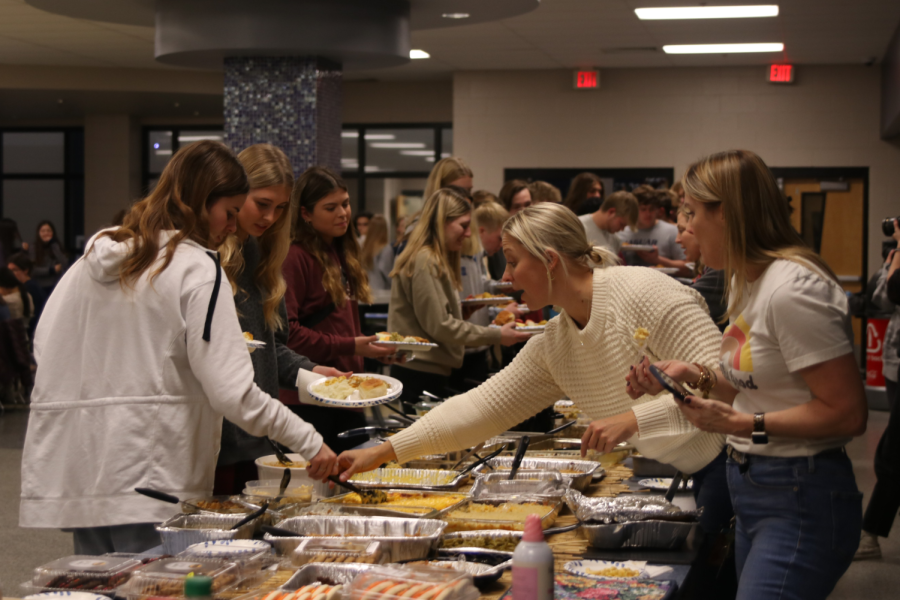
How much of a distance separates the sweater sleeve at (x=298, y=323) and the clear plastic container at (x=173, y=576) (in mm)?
1492

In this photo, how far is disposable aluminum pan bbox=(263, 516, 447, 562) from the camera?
171 cm

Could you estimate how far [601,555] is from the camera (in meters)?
1.79

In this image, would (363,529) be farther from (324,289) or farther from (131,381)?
(324,289)

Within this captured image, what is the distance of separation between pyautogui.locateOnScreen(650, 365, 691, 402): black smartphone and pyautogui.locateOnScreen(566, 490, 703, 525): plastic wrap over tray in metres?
0.31

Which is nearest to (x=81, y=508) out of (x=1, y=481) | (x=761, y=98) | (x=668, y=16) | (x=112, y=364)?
(x=112, y=364)

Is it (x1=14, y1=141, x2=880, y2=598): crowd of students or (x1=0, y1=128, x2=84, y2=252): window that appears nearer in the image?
(x1=14, y1=141, x2=880, y2=598): crowd of students

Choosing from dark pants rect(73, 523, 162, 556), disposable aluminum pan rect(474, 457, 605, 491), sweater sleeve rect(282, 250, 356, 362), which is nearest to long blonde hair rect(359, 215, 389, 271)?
sweater sleeve rect(282, 250, 356, 362)

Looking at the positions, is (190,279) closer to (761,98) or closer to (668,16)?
(668,16)

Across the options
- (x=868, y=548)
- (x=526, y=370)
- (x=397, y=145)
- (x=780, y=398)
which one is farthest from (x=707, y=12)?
(x=780, y=398)

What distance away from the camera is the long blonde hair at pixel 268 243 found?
7.93 feet

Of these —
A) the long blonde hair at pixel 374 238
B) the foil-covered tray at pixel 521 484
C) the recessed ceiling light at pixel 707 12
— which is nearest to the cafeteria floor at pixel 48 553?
the foil-covered tray at pixel 521 484

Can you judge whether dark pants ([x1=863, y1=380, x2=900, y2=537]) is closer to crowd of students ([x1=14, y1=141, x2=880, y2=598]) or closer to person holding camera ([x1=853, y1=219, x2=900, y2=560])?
person holding camera ([x1=853, y1=219, x2=900, y2=560])

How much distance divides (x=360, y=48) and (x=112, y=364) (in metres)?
4.69

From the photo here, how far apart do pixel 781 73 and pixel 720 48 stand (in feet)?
3.49
